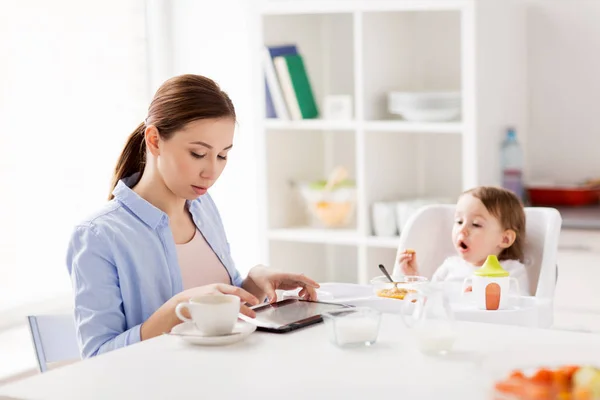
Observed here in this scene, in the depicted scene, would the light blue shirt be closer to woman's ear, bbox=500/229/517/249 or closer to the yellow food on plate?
the yellow food on plate

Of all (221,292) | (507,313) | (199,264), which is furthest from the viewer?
(199,264)

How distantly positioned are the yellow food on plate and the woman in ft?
0.52

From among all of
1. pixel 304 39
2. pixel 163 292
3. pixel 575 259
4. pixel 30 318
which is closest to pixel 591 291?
pixel 575 259

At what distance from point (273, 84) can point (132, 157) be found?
1.39 metres

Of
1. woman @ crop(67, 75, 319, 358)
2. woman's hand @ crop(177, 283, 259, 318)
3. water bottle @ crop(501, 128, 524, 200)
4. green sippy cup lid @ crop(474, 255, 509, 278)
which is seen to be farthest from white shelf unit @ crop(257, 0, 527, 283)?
woman's hand @ crop(177, 283, 259, 318)

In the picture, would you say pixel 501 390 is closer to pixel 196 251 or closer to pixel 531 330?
pixel 531 330

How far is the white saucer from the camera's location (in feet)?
5.41

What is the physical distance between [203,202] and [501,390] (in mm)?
1230

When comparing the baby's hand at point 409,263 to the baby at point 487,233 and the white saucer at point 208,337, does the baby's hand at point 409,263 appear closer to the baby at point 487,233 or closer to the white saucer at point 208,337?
the baby at point 487,233

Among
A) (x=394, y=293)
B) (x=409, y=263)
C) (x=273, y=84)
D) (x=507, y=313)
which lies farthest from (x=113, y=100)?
(x=507, y=313)

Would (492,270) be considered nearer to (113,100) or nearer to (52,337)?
(52,337)

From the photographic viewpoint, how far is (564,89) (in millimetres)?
3668

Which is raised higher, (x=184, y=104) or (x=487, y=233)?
(x=184, y=104)

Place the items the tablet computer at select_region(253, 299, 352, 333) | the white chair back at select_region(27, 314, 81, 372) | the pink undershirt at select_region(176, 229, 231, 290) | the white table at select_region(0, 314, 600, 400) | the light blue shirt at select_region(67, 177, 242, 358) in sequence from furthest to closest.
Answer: the pink undershirt at select_region(176, 229, 231, 290)
the white chair back at select_region(27, 314, 81, 372)
the light blue shirt at select_region(67, 177, 242, 358)
the tablet computer at select_region(253, 299, 352, 333)
the white table at select_region(0, 314, 600, 400)
